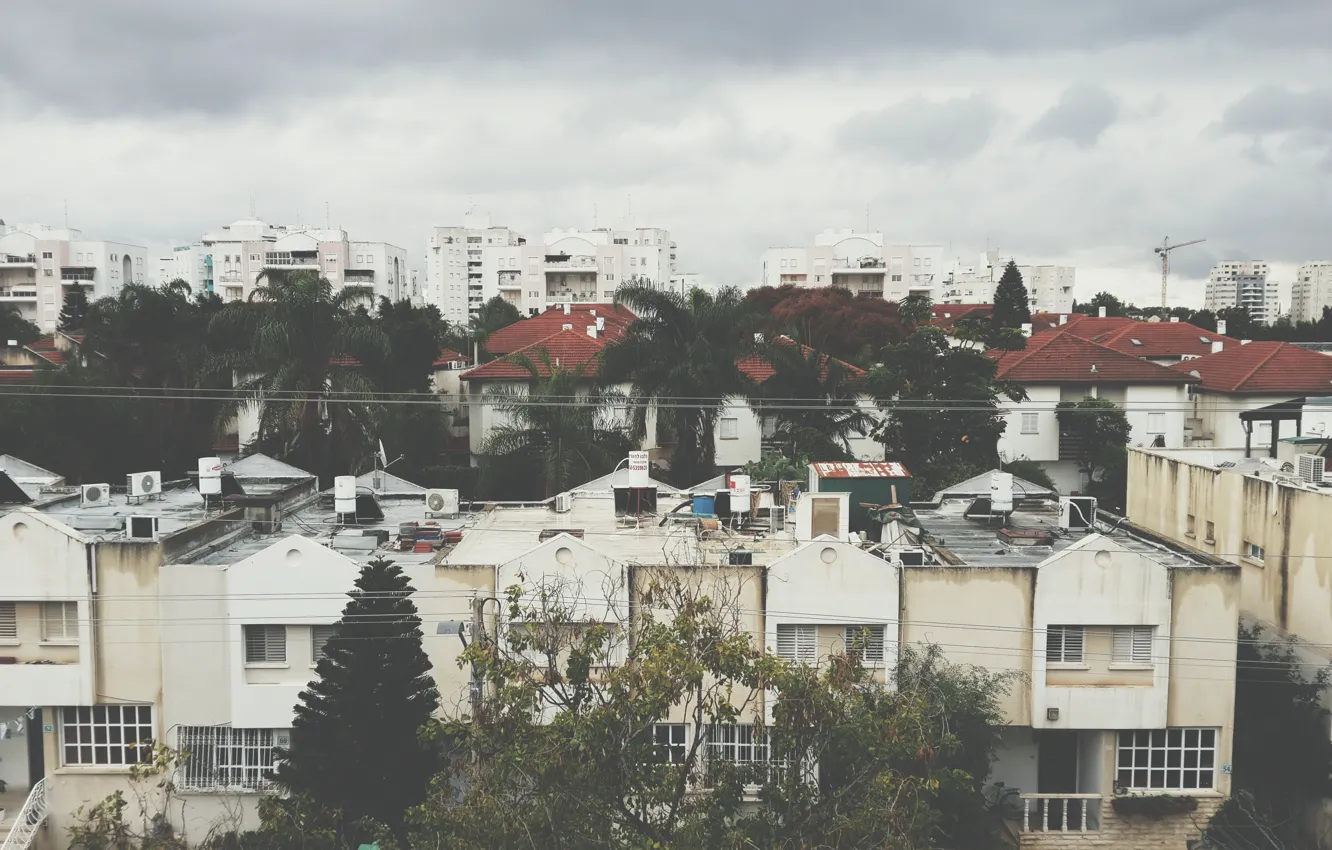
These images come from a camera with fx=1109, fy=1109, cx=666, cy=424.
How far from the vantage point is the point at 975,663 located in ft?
67.1

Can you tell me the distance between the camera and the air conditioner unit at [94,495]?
2688 centimetres

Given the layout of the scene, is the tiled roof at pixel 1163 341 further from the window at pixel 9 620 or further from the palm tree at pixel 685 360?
the window at pixel 9 620

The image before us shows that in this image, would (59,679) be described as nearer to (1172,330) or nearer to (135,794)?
(135,794)

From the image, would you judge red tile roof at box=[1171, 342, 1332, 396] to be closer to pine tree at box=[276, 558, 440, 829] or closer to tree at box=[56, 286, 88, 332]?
pine tree at box=[276, 558, 440, 829]

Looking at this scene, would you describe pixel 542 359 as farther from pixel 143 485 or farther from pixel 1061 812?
pixel 1061 812

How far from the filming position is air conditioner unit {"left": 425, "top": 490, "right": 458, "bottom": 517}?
2667 centimetres

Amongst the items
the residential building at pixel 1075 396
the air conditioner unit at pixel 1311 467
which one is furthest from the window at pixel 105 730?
the residential building at pixel 1075 396

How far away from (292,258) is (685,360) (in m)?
113

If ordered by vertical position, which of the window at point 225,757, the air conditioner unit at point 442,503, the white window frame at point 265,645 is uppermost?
the air conditioner unit at point 442,503

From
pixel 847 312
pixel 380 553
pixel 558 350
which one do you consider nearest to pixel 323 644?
pixel 380 553

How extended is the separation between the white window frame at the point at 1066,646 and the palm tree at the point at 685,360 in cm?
1803

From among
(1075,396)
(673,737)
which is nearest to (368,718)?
(673,737)

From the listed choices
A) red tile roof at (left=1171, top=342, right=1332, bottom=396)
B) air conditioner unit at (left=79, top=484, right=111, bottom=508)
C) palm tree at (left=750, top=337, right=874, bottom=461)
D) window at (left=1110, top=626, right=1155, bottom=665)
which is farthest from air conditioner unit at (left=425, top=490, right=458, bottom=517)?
red tile roof at (left=1171, top=342, right=1332, bottom=396)

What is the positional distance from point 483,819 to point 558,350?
41.0 m
